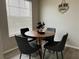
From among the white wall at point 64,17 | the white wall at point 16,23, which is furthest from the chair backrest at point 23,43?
the white wall at point 64,17

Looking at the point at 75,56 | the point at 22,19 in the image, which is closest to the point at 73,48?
the point at 75,56

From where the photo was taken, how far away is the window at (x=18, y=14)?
3688mm

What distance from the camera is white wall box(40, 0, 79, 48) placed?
155 inches

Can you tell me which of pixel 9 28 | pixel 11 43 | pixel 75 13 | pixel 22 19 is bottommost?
pixel 11 43

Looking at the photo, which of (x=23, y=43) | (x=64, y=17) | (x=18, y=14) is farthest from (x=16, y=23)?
(x=64, y=17)

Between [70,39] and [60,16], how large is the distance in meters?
1.07

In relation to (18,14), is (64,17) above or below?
below

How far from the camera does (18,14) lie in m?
4.05

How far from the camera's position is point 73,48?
4047mm

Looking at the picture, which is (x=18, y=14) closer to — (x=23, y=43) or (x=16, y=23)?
(x=16, y=23)

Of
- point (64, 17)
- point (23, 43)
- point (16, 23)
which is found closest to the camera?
point (23, 43)

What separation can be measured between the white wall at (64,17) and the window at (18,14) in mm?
722

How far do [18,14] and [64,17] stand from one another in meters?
1.93

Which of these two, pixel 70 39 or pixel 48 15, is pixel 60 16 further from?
pixel 70 39
